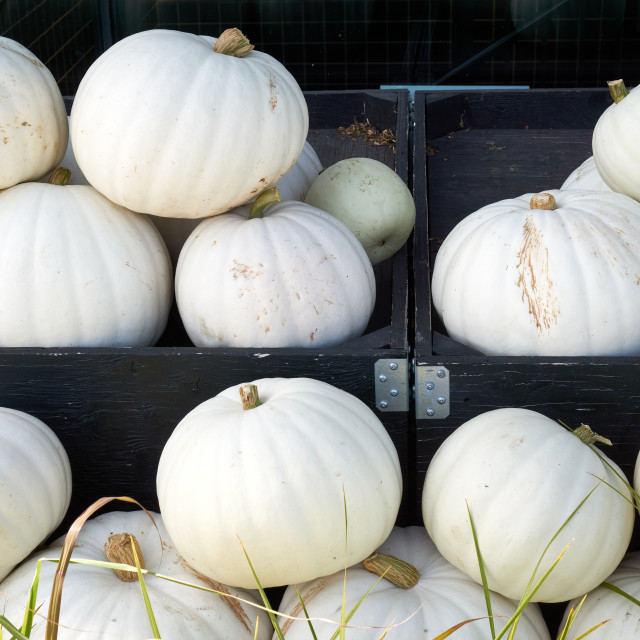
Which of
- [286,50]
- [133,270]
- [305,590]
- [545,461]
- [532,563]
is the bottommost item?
[305,590]

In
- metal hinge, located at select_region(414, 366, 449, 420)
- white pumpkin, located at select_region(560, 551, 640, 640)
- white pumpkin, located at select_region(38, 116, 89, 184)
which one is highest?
white pumpkin, located at select_region(38, 116, 89, 184)

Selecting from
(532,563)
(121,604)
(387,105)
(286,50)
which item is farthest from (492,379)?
(286,50)

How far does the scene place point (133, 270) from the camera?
1592 mm

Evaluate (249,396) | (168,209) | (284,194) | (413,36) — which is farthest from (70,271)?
(413,36)

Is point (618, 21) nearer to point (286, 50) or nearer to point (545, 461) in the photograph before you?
point (286, 50)

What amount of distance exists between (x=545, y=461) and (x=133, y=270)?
33.1 inches

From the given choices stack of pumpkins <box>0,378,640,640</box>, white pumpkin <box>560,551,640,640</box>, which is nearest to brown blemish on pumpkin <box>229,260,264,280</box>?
stack of pumpkins <box>0,378,640,640</box>

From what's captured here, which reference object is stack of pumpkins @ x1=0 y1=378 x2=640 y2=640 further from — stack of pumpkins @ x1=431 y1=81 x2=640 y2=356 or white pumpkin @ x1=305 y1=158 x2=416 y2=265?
white pumpkin @ x1=305 y1=158 x2=416 y2=265

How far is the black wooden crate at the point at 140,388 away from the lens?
146 cm

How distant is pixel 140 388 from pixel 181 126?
0.48m

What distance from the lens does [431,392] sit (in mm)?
1439

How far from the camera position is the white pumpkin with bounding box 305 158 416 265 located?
73.1 inches

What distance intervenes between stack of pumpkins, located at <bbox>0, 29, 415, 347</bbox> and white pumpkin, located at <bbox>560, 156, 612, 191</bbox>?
0.68m

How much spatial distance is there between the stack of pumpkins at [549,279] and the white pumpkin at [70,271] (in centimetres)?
62
